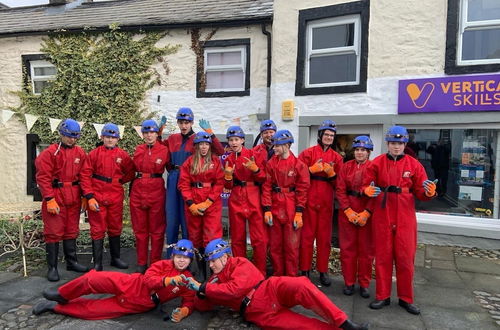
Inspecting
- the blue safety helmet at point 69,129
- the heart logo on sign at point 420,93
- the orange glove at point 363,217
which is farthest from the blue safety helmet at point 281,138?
the heart logo on sign at point 420,93

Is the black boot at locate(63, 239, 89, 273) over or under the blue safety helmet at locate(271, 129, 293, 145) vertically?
under

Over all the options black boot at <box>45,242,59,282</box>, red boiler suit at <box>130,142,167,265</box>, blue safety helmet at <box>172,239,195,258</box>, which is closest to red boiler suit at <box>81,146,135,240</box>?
red boiler suit at <box>130,142,167,265</box>

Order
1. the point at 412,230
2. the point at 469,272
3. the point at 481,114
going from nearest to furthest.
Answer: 1. the point at 412,230
2. the point at 469,272
3. the point at 481,114

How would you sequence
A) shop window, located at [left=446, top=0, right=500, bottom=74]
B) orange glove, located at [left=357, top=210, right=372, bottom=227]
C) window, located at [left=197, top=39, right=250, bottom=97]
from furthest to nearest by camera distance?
window, located at [left=197, top=39, right=250, bottom=97] → shop window, located at [left=446, top=0, right=500, bottom=74] → orange glove, located at [left=357, top=210, right=372, bottom=227]

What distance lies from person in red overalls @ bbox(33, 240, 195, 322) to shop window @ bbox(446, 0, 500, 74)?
547 cm

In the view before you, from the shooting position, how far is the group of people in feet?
11.6

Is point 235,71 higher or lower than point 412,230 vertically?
higher

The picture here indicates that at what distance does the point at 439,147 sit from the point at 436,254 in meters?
1.94

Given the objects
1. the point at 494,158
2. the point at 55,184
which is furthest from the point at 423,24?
the point at 55,184

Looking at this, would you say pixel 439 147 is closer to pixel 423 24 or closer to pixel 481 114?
pixel 481 114

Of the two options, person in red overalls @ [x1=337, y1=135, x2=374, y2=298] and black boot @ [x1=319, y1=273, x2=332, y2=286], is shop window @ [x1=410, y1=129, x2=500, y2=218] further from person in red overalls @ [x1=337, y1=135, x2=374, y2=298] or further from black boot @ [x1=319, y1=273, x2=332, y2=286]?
black boot @ [x1=319, y1=273, x2=332, y2=286]

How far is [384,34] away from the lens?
640cm

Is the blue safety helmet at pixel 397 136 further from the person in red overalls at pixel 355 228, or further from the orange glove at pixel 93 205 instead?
the orange glove at pixel 93 205

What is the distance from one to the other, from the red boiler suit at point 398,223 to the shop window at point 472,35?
320cm
